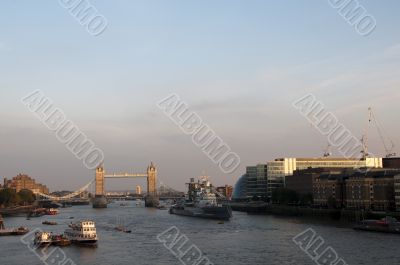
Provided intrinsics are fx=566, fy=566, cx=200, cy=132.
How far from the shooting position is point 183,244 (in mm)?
36438

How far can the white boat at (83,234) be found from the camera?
121 ft

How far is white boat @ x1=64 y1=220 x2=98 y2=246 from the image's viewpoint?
36.9 meters

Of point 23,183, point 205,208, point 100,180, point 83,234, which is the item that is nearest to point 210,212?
point 205,208

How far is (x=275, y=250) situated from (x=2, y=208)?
236ft

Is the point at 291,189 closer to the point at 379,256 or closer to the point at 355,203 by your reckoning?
the point at 355,203

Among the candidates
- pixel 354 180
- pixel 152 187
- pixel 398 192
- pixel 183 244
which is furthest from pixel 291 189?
pixel 152 187

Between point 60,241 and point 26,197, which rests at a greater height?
point 26,197

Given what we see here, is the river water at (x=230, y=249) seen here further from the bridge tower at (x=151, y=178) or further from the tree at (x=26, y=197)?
the bridge tower at (x=151, y=178)

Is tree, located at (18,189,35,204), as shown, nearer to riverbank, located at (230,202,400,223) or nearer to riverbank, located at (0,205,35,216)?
riverbank, located at (0,205,35,216)

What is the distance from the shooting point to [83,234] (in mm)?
37094

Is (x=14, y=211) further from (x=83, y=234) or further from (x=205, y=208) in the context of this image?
(x=83, y=234)

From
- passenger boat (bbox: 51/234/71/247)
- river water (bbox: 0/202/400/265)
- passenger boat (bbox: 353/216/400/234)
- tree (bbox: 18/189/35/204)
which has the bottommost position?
river water (bbox: 0/202/400/265)

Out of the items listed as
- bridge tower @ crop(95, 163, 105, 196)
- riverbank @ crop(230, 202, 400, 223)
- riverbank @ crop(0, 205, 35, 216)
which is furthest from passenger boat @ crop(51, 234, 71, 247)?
bridge tower @ crop(95, 163, 105, 196)

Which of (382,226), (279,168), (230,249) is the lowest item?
(230,249)
